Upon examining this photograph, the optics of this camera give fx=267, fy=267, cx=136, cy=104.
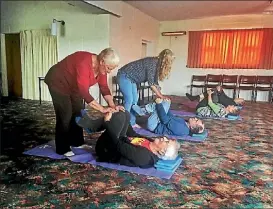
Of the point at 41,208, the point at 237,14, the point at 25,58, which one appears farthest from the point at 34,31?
the point at 41,208

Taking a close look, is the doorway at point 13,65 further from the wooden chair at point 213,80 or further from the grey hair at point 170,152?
the grey hair at point 170,152

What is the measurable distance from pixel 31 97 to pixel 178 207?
5176 mm

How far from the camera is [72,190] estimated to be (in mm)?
1687

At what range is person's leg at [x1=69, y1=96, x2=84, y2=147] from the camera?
2.33 metres

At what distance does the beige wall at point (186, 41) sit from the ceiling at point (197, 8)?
30 cm

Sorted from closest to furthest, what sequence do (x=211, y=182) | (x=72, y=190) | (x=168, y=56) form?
(x=72, y=190), (x=211, y=182), (x=168, y=56)

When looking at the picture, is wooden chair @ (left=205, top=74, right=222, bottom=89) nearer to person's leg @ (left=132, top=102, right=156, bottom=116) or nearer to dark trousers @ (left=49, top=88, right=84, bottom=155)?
person's leg @ (left=132, top=102, right=156, bottom=116)

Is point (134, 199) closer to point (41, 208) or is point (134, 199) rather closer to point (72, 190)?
point (72, 190)

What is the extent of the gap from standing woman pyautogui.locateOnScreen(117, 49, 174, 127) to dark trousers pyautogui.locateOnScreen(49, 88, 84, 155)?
917 millimetres

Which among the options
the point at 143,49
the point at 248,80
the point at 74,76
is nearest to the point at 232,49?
the point at 248,80

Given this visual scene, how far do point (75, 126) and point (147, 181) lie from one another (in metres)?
0.91

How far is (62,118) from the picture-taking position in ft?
7.21

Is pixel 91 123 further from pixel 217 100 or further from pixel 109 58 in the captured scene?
pixel 217 100

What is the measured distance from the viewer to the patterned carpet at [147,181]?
1.56 meters
